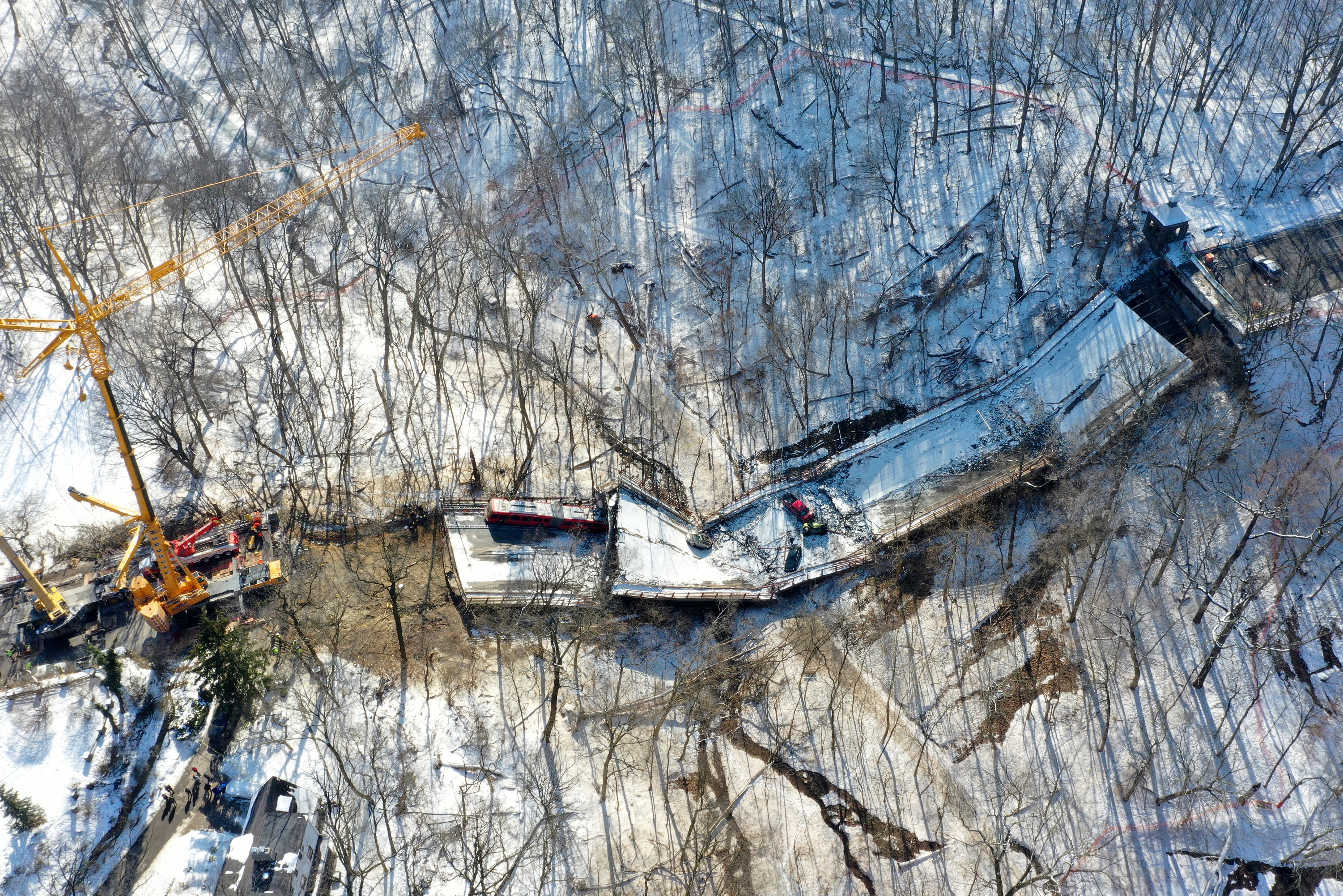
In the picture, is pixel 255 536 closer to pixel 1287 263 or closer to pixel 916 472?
pixel 916 472

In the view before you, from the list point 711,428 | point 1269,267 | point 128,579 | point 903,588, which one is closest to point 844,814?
point 903,588

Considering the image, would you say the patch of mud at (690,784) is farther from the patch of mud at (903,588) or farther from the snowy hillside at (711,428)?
the patch of mud at (903,588)

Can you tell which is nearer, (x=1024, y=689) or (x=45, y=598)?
(x=1024, y=689)

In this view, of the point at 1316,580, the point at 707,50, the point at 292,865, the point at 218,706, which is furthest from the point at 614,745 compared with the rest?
the point at 707,50

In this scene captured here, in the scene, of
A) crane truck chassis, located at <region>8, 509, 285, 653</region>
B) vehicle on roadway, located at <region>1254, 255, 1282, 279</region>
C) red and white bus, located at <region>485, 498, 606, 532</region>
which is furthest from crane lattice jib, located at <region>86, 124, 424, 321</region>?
vehicle on roadway, located at <region>1254, 255, 1282, 279</region>

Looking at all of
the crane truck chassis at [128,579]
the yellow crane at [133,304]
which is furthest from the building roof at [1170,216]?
the yellow crane at [133,304]
